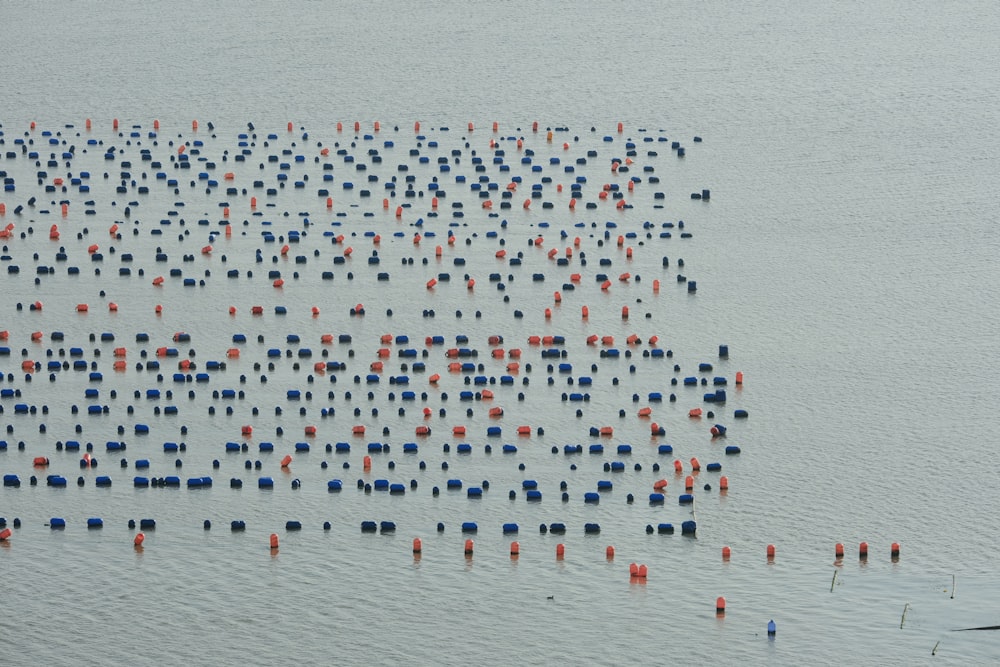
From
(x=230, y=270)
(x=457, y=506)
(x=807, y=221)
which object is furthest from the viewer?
(x=807, y=221)

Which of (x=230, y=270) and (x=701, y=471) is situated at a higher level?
(x=230, y=270)

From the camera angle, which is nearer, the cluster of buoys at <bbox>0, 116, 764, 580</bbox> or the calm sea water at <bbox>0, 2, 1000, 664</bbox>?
the calm sea water at <bbox>0, 2, 1000, 664</bbox>

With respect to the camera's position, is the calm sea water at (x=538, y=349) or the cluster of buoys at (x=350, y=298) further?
the cluster of buoys at (x=350, y=298)

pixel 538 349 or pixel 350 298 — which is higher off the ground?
pixel 350 298

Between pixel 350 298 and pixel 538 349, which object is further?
pixel 350 298

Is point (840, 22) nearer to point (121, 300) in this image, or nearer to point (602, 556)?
point (121, 300)

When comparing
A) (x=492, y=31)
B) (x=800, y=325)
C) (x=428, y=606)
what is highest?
(x=492, y=31)

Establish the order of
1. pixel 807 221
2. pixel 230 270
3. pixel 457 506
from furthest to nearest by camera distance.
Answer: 1. pixel 807 221
2. pixel 230 270
3. pixel 457 506

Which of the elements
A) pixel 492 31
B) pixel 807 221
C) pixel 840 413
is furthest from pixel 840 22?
pixel 840 413
